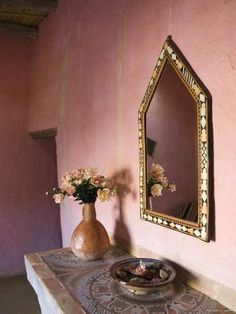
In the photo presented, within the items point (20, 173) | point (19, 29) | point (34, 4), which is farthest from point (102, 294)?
point (19, 29)

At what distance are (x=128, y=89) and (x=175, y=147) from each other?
46cm

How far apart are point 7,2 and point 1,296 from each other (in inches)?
106

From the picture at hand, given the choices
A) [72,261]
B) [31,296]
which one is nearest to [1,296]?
[31,296]

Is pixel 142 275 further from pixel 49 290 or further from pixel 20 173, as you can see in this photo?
pixel 20 173

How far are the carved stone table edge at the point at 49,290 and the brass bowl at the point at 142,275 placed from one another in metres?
0.18

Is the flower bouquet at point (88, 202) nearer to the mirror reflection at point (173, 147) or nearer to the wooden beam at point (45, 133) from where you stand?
the mirror reflection at point (173, 147)

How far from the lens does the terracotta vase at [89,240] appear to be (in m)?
1.45

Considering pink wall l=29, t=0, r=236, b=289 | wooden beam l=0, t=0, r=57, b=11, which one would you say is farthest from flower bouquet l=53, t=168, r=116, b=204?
wooden beam l=0, t=0, r=57, b=11

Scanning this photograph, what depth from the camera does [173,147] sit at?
126 centimetres

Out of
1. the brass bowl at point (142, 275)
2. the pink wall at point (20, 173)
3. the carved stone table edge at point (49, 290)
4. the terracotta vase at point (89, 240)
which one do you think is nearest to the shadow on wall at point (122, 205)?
the terracotta vase at point (89, 240)

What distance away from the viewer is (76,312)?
1.01 m

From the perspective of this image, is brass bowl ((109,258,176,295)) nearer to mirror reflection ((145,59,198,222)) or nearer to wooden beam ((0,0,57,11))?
mirror reflection ((145,59,198,222))

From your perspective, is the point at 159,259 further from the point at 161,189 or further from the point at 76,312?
the point at 76,312

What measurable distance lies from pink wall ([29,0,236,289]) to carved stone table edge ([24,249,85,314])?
0.44m
